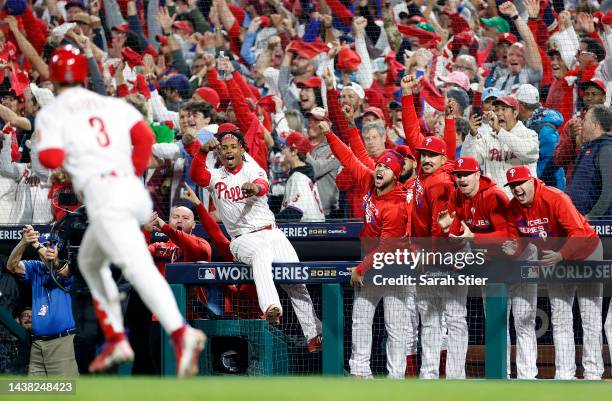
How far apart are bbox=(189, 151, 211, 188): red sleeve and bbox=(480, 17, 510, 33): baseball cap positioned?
4293 mm

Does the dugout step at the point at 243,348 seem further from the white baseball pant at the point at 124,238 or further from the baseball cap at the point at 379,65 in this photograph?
the baseball cap at the point at 379,65

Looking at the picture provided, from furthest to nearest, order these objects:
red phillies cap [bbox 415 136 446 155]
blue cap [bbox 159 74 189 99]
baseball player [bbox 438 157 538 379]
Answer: blue cap [bbox 159 74 189 99] < red phillies cap [bbox 415 136 446 155] < baseball player [bbox 438 157 538 379]

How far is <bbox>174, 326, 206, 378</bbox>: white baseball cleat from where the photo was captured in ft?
18.2

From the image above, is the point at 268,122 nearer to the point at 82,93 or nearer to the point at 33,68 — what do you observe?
the point at 33,68

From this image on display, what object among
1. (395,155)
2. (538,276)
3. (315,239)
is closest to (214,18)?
(315,239)

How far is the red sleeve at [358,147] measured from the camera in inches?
388

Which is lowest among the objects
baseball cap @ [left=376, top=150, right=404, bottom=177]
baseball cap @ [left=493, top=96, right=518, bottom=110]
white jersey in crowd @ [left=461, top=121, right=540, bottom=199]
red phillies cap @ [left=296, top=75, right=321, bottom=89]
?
baseball cap @ [left=376, top=150, right=404, bottom=177]

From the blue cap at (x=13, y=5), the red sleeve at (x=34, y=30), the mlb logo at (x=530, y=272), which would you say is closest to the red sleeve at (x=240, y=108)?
the mlb logo at (x=530, y=272)

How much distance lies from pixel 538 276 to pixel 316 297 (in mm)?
1854

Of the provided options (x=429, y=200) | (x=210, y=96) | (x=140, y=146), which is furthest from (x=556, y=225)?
(x=210, y=96)

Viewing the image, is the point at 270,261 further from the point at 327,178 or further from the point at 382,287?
the point at 327,178

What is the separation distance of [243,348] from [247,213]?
1138mm

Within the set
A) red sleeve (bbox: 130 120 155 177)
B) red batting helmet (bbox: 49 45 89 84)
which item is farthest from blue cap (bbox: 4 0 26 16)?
red sleeve (bbox: 130 120 155 177)

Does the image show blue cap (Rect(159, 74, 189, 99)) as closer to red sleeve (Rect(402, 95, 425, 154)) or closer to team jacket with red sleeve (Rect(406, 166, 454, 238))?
red sleeve (Rect(402, 95, 425, 154))
